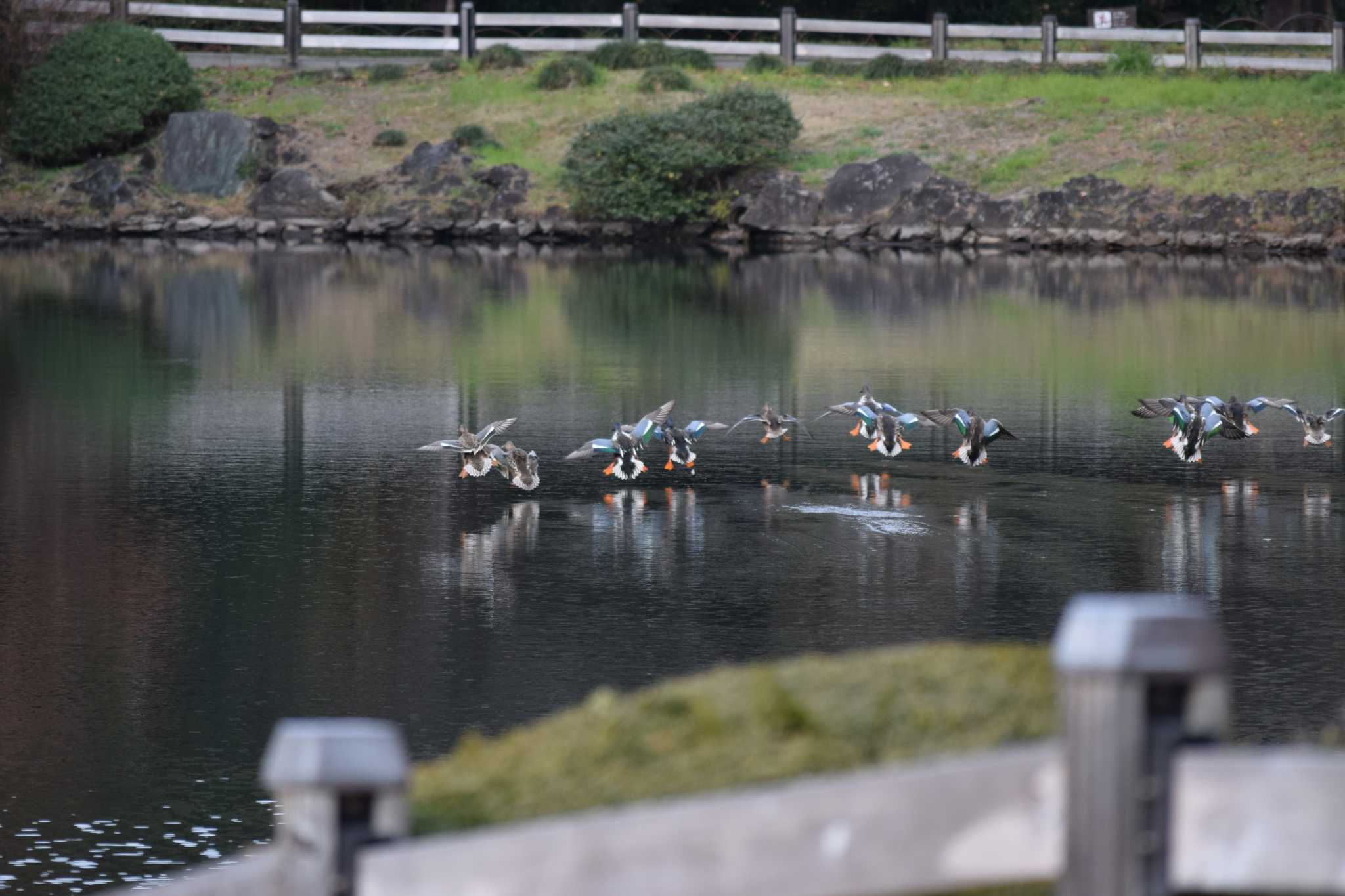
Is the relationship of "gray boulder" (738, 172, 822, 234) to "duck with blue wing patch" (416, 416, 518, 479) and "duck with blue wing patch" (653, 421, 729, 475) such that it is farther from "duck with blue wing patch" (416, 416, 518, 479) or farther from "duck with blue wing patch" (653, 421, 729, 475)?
"duck with blue wing patch" (416, 416, 518, 479)

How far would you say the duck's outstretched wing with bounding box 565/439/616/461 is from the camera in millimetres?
15508

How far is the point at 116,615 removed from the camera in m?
11.3

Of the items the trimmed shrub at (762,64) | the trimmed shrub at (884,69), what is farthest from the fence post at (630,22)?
the trimmed shrub at (884,69)

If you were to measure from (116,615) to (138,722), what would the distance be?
2.13m

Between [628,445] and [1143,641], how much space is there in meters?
12.8

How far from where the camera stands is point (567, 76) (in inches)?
1921

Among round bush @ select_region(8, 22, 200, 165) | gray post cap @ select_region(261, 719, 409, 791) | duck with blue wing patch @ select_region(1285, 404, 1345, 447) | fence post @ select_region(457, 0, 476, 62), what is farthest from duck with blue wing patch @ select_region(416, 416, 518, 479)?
fence post @ select_region(457, 0, 476, 62)

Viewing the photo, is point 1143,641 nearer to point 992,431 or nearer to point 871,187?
point 992,431

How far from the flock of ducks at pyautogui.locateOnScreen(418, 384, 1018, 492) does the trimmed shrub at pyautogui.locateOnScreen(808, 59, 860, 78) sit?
3349 cm

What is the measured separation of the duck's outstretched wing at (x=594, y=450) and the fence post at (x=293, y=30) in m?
35.8

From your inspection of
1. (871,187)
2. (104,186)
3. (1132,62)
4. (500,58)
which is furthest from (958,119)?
(104,186)

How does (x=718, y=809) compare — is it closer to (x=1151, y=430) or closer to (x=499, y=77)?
(x=1151, y=430)

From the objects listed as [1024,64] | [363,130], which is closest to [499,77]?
[363,130]

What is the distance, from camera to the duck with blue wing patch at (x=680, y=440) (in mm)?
15820
